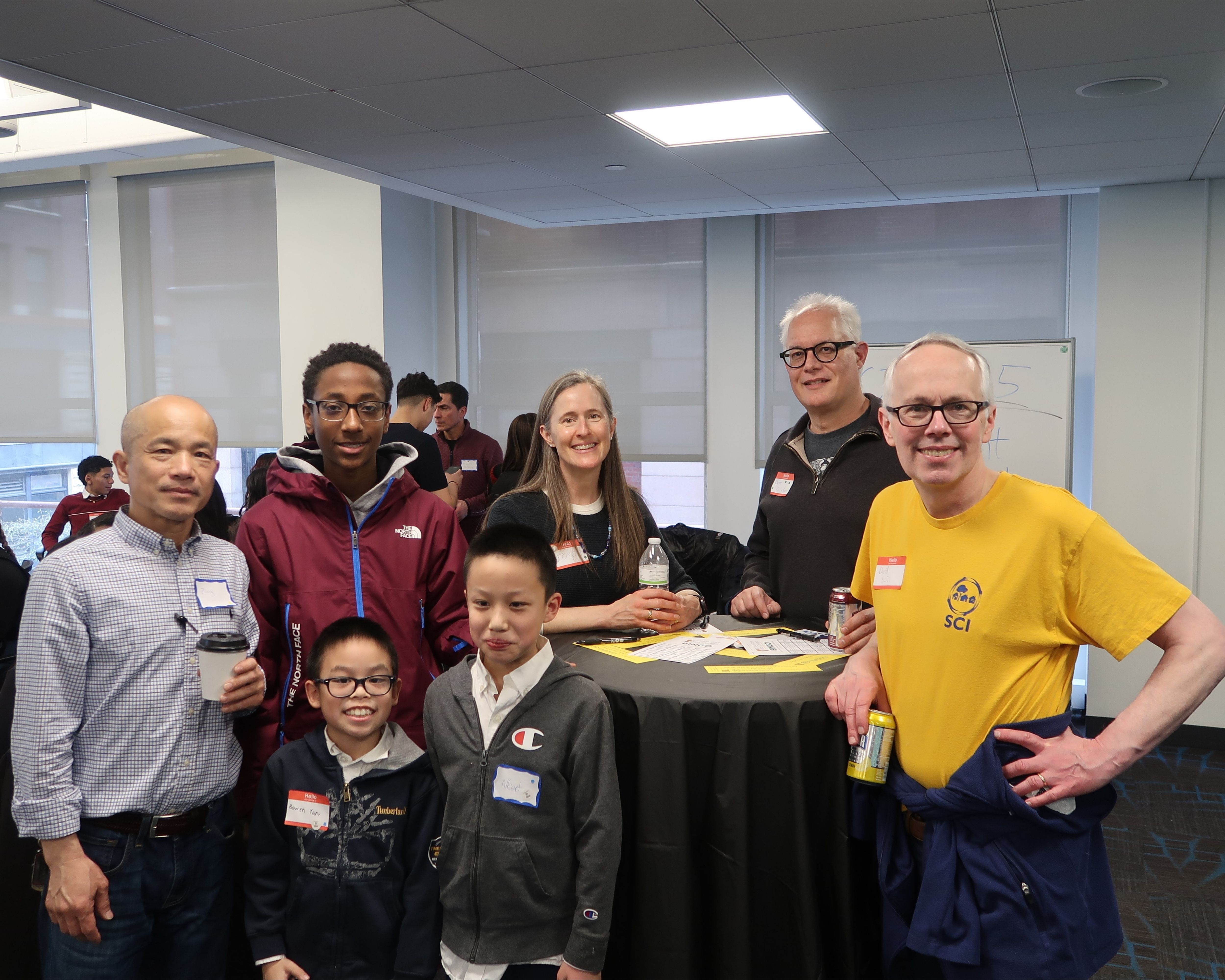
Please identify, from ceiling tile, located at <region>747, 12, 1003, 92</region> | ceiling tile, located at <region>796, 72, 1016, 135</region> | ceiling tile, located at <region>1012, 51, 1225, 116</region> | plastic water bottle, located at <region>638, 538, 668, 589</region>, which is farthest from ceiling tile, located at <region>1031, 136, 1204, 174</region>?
plastic water bottle, located at <region>638, 538, 668, 589</region>

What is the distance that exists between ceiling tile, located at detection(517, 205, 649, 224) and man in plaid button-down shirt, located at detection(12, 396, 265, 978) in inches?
153

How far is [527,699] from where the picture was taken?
176cm

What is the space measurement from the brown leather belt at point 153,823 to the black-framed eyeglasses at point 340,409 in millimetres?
827

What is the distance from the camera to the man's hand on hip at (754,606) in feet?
8.24

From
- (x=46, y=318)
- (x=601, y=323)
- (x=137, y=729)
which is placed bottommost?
(x=137, y=729)

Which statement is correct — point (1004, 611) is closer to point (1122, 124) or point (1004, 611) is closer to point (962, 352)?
point (962, 352)

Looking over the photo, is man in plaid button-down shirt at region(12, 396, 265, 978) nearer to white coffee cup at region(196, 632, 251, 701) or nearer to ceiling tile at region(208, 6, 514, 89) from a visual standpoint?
white coffee cup at region(196, 632, 251, 701)

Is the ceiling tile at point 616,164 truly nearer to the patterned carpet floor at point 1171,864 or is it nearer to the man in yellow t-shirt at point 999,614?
Result: the man in yellow t-shirt at point 999,614

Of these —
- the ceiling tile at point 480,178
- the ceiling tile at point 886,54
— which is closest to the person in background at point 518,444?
the ceiling tile at point 480,178

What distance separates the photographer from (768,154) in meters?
4.07

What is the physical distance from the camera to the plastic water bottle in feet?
7.50

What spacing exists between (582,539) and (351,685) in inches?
29.9

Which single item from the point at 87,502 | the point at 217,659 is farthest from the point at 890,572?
the point at 87,502

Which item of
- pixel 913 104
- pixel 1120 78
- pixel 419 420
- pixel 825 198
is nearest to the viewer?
pixel 1120 78
